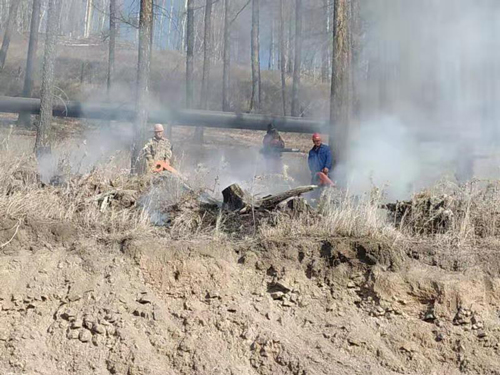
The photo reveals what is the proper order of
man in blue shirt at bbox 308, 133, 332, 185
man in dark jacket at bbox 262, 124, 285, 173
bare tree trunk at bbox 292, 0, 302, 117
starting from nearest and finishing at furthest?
man in blue shirt at bbox 308, 133, 332, 185, man in dark jacket at bbox 262, 124, 285, 173, bare tree trunk at bbox 292, 0, 302, 117

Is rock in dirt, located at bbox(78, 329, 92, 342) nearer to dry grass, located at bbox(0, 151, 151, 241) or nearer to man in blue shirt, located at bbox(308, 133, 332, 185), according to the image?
dry grass, located at bbox(0, 151, 151, 241)

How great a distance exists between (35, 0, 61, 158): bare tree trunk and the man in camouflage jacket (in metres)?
2.67

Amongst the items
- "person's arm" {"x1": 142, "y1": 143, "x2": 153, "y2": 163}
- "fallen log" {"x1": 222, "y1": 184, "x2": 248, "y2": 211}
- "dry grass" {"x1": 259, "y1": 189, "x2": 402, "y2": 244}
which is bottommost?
"dry grass" {"x1": 259, "y1": 189, "x2": 402, "y2": 244}

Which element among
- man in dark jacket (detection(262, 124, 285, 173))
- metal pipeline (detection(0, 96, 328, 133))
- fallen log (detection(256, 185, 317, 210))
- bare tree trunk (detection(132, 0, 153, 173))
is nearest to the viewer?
fallen log (detection(256, 185, 317, 210))

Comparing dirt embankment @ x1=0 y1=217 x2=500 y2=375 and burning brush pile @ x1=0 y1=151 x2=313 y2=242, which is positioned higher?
burning brush pile @ x1=0 y1=151 x2=313 y2=242

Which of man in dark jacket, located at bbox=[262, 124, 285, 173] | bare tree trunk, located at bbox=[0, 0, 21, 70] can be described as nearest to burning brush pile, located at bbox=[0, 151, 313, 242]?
man in dark jacket, located at bbox=[262, 124, 285, 173]

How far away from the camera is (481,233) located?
6.31 metres

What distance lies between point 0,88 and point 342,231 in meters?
23.2

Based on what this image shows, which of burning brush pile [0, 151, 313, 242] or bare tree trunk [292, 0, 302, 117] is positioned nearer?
burning brush pile [0, 151, 313, 242]

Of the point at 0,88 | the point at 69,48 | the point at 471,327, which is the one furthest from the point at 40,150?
the point at 69,48

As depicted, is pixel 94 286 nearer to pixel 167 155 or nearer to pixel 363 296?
pixel 363 296

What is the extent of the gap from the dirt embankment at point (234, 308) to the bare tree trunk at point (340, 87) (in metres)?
5.13

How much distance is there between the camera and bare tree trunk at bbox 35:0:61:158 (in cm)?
1103

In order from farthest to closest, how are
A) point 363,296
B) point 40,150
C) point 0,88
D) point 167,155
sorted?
point 0,88, point 40,150, point 167,155, point 363,296
